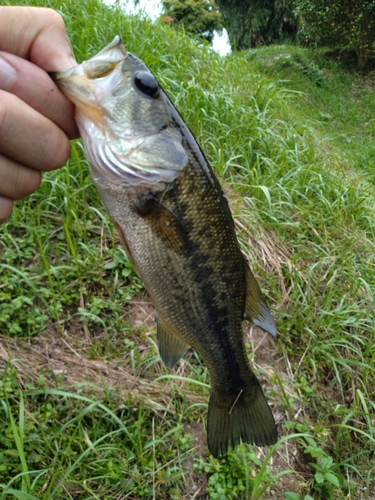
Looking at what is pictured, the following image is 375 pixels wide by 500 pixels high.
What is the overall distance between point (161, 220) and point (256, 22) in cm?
1858

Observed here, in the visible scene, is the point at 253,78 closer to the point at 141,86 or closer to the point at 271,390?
the point at 271,390

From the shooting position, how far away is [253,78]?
620 centimetres

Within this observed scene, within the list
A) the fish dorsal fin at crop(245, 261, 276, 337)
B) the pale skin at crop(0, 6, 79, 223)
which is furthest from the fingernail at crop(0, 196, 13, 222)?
the fish dorsal fin at crop(245, 261, 276, 337)

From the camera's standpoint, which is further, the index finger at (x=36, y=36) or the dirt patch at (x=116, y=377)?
the dirt patch at (x=116, y=377)

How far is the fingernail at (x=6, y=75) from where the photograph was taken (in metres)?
1.13

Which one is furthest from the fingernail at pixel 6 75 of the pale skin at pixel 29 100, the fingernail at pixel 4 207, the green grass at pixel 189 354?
the green grass at pixel 189 354

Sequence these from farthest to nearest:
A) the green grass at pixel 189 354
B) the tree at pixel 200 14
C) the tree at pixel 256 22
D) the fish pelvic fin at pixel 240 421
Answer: the tree at pixel 200 14, the tree at pixel 256 22, the green grass at pixel 189 354, the fish pelvic fin at pixel 240 421

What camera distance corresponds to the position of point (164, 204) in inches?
52.7

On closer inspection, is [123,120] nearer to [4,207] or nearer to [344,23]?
[4,207]

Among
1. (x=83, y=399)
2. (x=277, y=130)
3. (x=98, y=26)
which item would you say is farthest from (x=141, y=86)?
(x=277, y=130)

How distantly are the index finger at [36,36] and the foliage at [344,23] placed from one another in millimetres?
13154

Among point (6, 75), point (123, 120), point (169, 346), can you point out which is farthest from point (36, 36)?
point (169, 346)

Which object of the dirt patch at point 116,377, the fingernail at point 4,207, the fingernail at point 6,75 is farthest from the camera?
the dirt patch at point 116,377

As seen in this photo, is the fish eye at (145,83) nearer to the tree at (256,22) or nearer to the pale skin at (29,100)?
the pale skin at (29,100)
